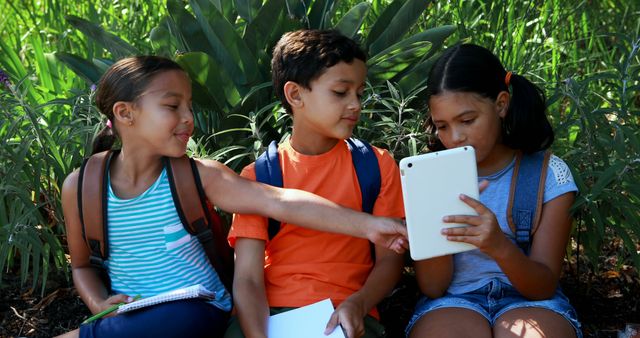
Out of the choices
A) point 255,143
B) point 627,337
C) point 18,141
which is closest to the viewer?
point 627,337

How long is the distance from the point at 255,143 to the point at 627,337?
1.37 metres

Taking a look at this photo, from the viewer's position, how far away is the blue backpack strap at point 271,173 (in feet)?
9.56

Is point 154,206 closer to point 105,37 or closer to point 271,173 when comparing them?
point 271,173

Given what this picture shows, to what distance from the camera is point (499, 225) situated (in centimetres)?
279

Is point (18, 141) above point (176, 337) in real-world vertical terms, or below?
above

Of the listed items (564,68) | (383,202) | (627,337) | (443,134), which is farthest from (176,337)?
(564,68)

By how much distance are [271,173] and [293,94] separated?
10.1 inches

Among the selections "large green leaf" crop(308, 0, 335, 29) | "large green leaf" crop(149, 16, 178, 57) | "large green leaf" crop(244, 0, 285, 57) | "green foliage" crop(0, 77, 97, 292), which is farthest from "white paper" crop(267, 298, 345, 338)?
"large green leaf" crop(308, 0, 335, 29)

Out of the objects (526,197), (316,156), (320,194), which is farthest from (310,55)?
(526,197)

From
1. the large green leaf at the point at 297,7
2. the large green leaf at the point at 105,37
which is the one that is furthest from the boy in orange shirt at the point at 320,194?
the large green leaf at the point at 105,37

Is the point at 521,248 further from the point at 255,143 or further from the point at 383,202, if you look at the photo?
the point at 255,143

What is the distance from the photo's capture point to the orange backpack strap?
9.45 ft

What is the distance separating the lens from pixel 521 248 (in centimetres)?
286

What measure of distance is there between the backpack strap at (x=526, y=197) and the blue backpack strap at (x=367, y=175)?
0.41 m
